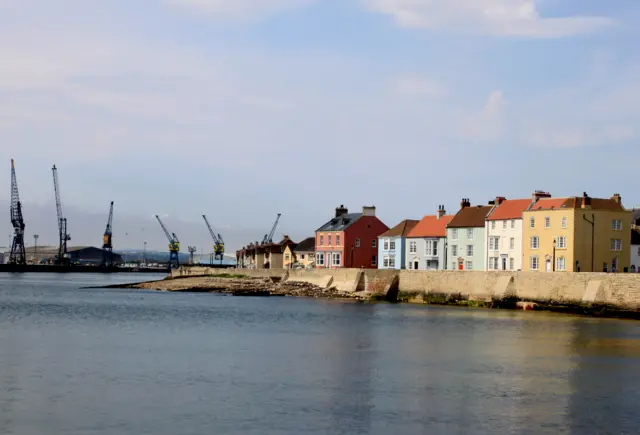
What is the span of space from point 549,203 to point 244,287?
39283 millimetres

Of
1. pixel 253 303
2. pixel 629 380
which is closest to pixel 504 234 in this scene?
pixel 253 303

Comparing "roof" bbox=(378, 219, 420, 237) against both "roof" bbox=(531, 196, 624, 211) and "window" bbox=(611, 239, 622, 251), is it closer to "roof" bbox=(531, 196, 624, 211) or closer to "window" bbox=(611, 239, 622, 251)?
"roof" bbox=(531, 196, 624, 211)

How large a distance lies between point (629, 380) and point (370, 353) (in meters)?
12.9

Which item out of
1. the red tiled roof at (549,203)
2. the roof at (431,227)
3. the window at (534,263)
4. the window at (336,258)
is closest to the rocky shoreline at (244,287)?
the window at (336,258)

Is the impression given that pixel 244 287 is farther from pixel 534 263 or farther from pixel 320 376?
pixel 320 376

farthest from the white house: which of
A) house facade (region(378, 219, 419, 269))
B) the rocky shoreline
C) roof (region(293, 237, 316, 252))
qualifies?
roof (region(293, 237, 316, 252))

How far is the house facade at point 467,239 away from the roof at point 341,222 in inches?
791

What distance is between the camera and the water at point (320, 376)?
28.3 metres

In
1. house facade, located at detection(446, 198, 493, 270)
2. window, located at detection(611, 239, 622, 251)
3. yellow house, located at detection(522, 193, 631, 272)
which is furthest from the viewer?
house facade, located at detection(446, 198, 493, 270)

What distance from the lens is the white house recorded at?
3679 inches

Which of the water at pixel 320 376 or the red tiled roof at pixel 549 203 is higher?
the red tiled roof at pixel 549 203

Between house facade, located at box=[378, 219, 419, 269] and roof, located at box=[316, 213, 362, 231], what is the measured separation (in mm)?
5988

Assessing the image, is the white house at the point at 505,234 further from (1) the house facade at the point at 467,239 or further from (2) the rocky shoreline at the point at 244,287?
(2) the rocky shoreline at the point at 244,287

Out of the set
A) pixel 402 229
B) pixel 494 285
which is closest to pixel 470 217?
pixel 402 229
